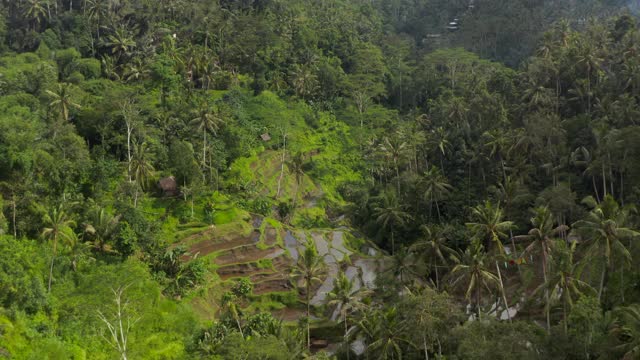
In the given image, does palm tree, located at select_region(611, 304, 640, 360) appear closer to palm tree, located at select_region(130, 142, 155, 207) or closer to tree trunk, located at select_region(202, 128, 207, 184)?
palm tree, located at select_region(130, 142, 155, 207)

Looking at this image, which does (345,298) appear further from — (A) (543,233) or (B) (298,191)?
(B) (298,191)

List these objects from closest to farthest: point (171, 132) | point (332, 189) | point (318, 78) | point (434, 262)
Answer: point (434, 262)
point (171, 132)
point (332, 189)
point (318, 78)

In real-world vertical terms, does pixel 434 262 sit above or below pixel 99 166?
below

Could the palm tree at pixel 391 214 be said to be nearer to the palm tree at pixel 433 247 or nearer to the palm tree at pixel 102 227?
the palm tree at pixel 433 247

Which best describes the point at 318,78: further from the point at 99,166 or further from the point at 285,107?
the point at 99,166

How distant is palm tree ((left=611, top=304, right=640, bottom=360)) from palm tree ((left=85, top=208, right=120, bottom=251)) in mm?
42231

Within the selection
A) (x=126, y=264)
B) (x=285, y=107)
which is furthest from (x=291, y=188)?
(x=126, y=264)

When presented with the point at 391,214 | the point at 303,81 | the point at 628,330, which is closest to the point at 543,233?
the point at 628,330

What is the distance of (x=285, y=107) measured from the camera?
93438 mm

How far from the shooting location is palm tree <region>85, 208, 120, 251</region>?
53.5m

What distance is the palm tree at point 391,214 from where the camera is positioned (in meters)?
66.8

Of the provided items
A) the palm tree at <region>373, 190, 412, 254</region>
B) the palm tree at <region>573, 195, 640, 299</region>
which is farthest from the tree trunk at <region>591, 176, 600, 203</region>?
the palm tree at <region>373, 190, 412, 254</region>

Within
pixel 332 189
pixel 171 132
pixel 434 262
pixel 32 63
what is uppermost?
pixel 32 63

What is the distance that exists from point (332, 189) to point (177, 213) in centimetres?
2917
